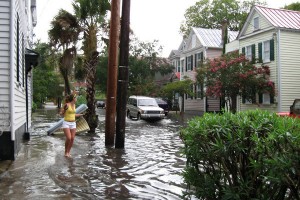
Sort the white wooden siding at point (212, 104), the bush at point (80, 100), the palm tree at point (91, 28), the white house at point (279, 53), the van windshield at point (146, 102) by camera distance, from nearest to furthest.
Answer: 1. the palm tree at point (91, 28)
2. the bush at point (80, 100)
3. the white house at point (279, 53)
4. the van windshield at point (146, 102)
5. the white wooden siding at point (212, 104)

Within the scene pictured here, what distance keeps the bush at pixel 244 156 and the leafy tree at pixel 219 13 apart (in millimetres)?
54322

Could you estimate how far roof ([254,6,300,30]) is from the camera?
86.8 ft

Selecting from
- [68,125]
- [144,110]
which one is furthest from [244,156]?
[144,110]

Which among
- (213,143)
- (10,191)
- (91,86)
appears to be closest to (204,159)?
(213,143)

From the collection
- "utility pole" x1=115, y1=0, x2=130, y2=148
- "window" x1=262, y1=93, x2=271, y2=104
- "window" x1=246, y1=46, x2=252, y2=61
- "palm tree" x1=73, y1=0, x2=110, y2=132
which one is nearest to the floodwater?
"utility pole" x1=115, y1=0, x2=130, y2=148

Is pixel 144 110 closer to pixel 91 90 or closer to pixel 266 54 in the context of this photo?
pixel 91 90

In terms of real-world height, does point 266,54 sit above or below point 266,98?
above

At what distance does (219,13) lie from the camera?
57375 mm

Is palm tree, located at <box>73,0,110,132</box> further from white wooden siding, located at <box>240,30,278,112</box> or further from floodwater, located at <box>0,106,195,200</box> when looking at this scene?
white wooden siding, located at <box>240,30,278,112</box>

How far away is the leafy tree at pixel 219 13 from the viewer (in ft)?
187

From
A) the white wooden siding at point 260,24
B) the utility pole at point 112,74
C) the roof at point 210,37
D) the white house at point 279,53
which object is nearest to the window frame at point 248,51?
the white house at point 279,53

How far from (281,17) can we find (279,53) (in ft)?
11.1

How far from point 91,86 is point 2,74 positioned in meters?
9.36

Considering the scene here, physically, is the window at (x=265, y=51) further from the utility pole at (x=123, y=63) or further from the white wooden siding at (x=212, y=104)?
the utility pole at (x=123, y=63)
